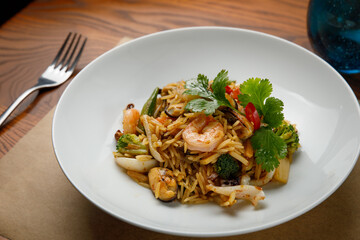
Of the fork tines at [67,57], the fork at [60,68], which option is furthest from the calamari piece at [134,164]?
the fork tines at [67,57]

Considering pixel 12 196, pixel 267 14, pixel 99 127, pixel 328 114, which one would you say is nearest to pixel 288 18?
pixel 267 14

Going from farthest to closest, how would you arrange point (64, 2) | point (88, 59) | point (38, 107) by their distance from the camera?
point (64, 2)
point (88, 59)
point (38, 107)

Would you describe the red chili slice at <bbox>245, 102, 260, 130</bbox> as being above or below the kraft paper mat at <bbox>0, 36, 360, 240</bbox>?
above

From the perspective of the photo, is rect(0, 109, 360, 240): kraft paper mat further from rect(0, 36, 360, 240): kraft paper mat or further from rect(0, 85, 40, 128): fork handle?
rect(0, 85, 40, 128): fork handle

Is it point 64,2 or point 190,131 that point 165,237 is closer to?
point 190,131

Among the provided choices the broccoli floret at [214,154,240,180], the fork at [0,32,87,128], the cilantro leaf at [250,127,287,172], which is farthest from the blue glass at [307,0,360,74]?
the fork at [0,32,87,128]
